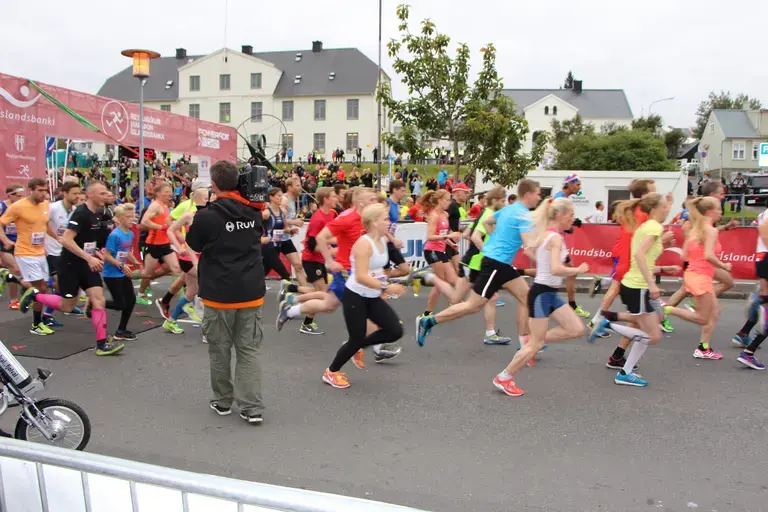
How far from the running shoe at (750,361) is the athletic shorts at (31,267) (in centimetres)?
787

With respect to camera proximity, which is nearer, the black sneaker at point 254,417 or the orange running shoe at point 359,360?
the black sneaker at point 254,417

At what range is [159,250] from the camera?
8.07m

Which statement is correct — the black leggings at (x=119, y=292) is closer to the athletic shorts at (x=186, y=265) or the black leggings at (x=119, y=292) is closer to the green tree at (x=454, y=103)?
the athletic shorts at (x=186, y=265)

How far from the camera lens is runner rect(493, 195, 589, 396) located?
17.4 feet

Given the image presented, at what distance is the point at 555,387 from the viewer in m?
5.70

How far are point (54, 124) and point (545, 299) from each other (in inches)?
434

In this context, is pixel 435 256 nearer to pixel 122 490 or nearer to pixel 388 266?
pixel 388 266

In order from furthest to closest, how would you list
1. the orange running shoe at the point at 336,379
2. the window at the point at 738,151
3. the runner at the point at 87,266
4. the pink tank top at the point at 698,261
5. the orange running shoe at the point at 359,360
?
the window at the point at 738,151 → the pink tank top at the point at 698,261 → the runner at the point at 87,266 → the orange running shoe at the point at 359,360 → the orange running shoe at the point at 336,379

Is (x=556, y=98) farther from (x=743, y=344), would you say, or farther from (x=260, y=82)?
(x=743, y=344)

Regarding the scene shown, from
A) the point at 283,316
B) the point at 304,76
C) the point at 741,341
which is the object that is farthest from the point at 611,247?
the point at 304,76

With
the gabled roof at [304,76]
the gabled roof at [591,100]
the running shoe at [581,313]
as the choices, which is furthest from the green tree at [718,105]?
the running shoe at [581,313]

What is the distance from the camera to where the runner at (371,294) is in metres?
5.39

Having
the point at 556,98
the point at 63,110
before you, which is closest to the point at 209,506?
the point at 63,110

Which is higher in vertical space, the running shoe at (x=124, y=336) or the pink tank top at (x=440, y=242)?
the pink tank top at (x=440, y=242)
